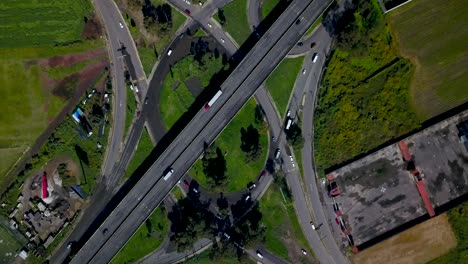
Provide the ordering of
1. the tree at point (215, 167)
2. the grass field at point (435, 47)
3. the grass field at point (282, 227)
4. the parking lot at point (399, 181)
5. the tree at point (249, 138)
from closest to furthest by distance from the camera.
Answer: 1. the grass field at point (435, 47)
2. the tree at point (215, 167)
3. the parking lot at point (399, 181)
4. the tree at point (249, 138)
5. the grass field at point (282, 227)

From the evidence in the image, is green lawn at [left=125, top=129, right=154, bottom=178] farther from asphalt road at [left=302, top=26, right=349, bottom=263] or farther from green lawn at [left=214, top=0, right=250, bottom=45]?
asphalt road at [left=302, top=26, right=349, bottom=263]

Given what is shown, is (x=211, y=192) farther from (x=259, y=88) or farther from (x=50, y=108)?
(x=50, y=108)

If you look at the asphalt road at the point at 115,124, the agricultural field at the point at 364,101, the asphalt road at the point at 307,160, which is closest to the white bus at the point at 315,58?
the asphalt road at the point at 307,160

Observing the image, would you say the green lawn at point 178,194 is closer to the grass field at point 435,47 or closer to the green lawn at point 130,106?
the green lawn at point 130,106

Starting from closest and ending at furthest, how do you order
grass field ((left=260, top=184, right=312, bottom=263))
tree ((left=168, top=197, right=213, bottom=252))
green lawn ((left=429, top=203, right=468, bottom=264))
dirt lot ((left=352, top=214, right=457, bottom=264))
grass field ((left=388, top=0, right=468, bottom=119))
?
tree ((left=168, top=197, right=213, bottom=252)), grass field ((left=388, top=0, right=468, bottom=119)), green lawn ((left=429, top=203, right=468, bottom=264)), dirt lot ((left=352, top=214, right=457, bottom=264)), grass field ((left=260, top=184, right=312, bottom=263))

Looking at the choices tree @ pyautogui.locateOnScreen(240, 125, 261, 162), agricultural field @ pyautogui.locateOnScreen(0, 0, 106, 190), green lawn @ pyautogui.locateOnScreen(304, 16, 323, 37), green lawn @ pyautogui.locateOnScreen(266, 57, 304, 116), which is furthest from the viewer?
agricultural field @ pyautogui.locateOnScreen(0, 0, 106, 190)

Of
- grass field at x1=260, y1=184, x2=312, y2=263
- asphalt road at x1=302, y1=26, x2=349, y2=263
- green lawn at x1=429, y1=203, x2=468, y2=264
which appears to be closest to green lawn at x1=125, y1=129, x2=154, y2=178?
grass field at x1=260, y1=184, x2=312, y2=263
